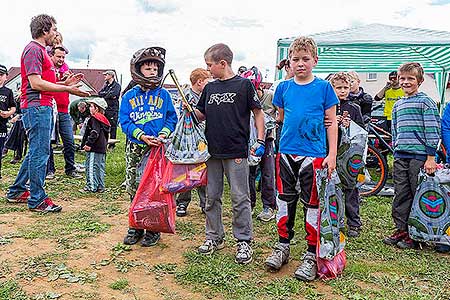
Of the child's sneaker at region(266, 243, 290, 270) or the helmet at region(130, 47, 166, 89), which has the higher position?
the helmet at region(130, 47, 166, 89)

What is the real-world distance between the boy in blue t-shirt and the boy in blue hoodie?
3.66ft

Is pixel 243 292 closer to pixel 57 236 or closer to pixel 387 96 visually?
pixel 57 236

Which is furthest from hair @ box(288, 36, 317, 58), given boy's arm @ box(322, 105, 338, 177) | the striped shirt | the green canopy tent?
the green canopy tent

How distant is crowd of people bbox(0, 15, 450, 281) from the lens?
11.3 feet

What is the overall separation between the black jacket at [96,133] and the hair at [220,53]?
2.96m

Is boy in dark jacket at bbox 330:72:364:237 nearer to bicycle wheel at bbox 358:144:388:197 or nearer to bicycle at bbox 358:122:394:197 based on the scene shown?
bicycle at bbox 358:122:394:197

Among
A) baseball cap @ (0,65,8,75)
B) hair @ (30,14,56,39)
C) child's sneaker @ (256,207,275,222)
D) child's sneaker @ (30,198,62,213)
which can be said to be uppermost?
hair @ (30,14,56,39)

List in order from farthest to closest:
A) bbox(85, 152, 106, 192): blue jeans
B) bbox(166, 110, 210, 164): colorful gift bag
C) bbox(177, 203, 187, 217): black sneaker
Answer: bbox(85, 152, 106, 192): blue jeans
bbox(177, 203, 187, 217): black sneaker
bbox(166, 110, 210, 164): colorful gift bag

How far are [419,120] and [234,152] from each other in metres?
1.82

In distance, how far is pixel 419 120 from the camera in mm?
4211

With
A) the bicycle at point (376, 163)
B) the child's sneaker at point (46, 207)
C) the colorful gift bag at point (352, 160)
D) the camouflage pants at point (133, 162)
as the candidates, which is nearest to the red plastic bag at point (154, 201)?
the camouflage pants at point (133, 162)

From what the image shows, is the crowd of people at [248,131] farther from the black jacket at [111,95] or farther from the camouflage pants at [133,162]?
the black jacket at [111,95]

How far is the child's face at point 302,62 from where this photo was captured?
11.2 ft

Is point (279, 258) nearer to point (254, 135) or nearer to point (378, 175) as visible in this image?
point (254, 135)
